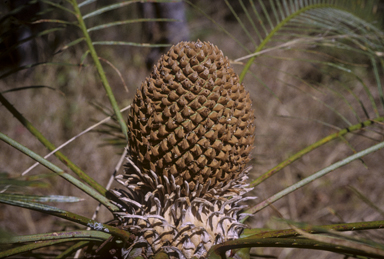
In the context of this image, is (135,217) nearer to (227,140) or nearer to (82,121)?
(227,140)

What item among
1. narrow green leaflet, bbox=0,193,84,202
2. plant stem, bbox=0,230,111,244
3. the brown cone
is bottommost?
plant stem, bbox=0,230,111,244

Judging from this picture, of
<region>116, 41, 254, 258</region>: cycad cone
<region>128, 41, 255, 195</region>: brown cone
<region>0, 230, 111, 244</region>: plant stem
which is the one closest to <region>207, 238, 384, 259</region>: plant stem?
<region>116, 41, 254, 258</region>: cycad cone

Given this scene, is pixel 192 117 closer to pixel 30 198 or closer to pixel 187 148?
pixel 187 148

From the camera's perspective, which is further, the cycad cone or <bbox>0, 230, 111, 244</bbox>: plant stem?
the cycad cone

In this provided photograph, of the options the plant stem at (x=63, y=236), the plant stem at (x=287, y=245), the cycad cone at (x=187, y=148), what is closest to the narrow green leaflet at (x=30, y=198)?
the plant stem at (x=63, y=236)

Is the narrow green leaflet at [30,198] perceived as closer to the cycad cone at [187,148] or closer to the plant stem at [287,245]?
the cycad cone at [187,148]

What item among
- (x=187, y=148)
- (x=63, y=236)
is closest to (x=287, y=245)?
(x=187, y=148)

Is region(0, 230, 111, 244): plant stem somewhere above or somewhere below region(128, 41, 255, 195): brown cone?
below

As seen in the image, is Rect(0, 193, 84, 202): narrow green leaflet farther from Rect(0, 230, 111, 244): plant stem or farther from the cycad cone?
the cycad cone
